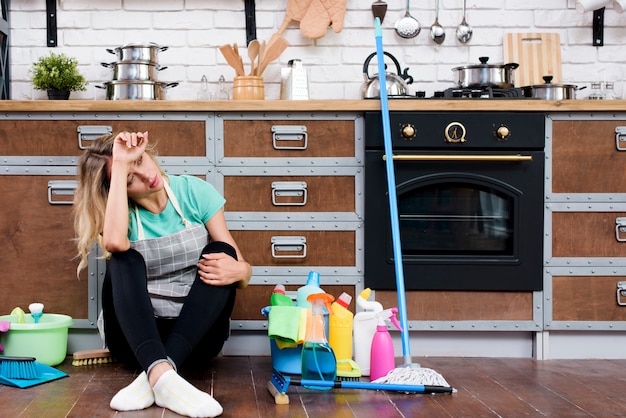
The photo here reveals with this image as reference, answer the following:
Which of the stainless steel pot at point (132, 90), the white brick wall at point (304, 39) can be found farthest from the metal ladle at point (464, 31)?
the stainless steel pot at point (132, 90)

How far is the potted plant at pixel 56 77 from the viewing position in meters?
3.11

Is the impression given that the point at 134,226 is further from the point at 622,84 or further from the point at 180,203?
the point at 622,84

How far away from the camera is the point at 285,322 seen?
7.77 ft

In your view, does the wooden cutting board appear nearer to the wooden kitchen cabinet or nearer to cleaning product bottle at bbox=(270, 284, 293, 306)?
the wooden kitchen cabinet

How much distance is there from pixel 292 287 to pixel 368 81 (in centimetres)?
86

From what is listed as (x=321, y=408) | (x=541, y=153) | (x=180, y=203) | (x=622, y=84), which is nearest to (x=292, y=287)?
(x=180, y=203)

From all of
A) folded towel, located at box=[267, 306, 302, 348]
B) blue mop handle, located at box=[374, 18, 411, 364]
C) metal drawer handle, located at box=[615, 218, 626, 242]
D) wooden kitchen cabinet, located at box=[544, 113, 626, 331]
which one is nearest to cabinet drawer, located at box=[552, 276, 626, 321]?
wooden kitchen cabinet, located at box=[544, 113, 626, 331]

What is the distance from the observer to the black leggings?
2.17 meters

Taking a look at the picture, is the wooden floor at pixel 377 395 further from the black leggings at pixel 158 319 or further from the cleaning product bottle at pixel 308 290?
the cleaning product bottle at pixel 308 290

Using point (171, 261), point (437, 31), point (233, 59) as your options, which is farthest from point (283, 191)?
point (437, 31)

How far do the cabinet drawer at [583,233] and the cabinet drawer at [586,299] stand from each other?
95mm

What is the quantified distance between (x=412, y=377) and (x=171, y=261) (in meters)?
0.84

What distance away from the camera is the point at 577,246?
9.41 ft

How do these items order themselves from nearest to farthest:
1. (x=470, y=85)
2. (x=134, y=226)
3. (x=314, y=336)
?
1. (x=314, y=336)
2. (x=134, y=226)
3. (x=470, y=85)
